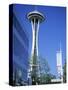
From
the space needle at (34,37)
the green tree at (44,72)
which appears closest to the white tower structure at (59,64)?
the green tree at (44,72)

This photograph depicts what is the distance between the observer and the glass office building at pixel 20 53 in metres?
2.38

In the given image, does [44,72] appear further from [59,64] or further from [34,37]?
[34,37]

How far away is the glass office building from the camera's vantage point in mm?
2385

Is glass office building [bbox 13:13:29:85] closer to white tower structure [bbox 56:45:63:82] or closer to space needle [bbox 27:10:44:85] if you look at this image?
space needle [bbox 27:10:44:85]

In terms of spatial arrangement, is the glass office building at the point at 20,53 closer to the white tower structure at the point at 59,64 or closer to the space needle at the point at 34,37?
the space needle at the point at 34,37

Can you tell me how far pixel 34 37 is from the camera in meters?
2.43

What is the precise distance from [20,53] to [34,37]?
0.19m

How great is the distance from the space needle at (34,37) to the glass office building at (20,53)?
55 mm

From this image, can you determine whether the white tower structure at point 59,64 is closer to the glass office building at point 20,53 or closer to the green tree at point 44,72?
the green tree at point 44,72

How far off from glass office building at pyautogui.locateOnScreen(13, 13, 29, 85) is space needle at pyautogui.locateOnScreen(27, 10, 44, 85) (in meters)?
0.06

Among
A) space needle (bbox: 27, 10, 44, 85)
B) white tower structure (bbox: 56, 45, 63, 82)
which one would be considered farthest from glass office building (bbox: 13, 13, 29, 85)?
white tower structure (bbox: 56, 45, 63, 82)

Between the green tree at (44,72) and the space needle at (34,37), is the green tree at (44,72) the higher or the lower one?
the lower one

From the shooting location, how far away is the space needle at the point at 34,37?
242 cm

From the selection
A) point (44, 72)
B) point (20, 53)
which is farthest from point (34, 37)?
point (44, 72)
